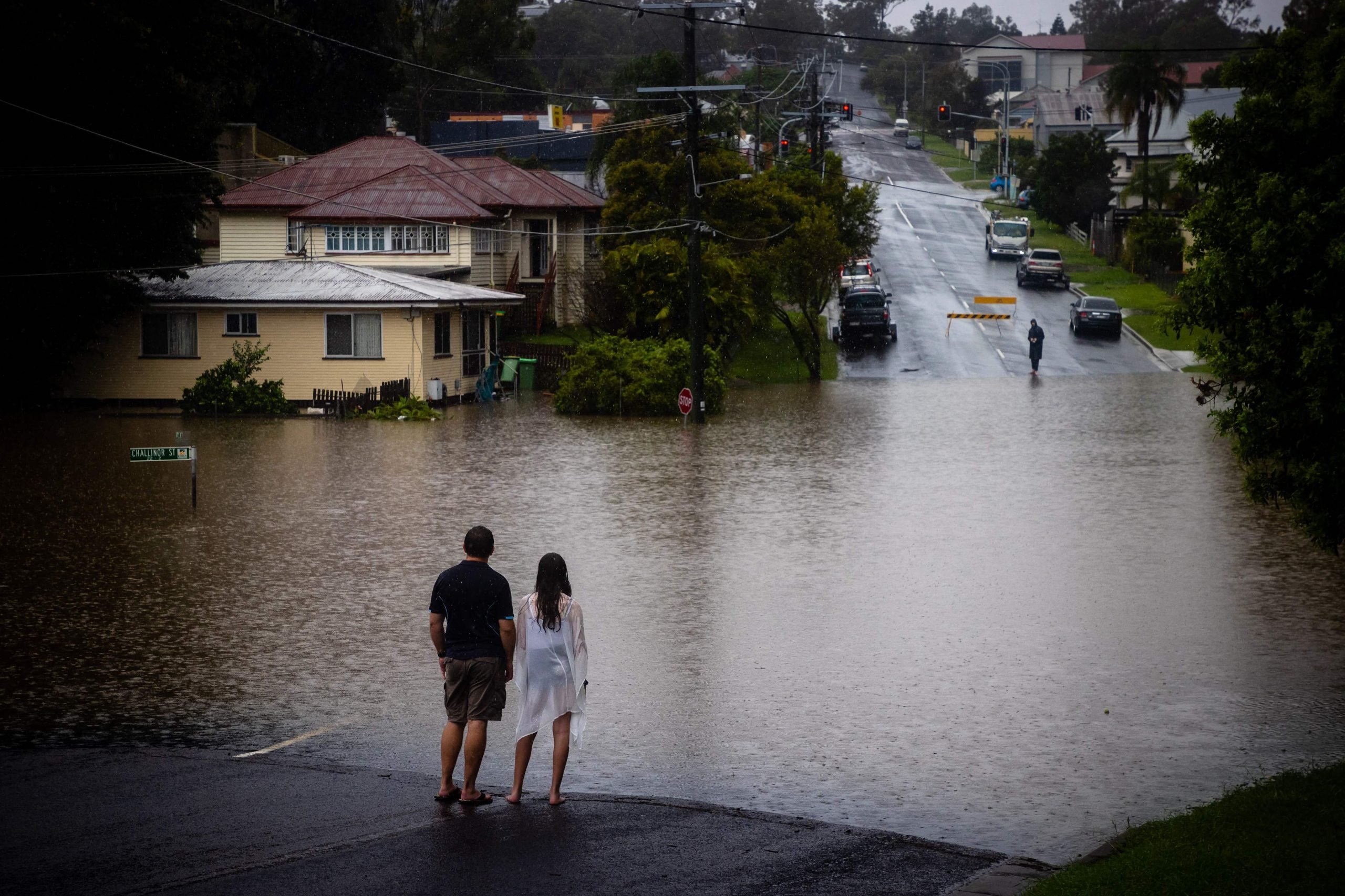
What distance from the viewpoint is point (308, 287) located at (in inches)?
1686

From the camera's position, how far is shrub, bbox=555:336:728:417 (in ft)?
133

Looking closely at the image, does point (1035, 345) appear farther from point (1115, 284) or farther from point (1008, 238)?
point (1008, 238)

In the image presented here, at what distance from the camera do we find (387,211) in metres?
50.9

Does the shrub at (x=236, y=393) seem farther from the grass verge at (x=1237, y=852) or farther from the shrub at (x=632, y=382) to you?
the grass verge at (x=1237, y=852)

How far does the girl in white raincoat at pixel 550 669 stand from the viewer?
8.74 m

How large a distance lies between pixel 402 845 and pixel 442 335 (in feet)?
120

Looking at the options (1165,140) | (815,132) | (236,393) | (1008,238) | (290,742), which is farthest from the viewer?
(1165,140)

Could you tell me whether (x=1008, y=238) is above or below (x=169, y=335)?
above

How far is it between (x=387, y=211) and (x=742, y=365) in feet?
44.4

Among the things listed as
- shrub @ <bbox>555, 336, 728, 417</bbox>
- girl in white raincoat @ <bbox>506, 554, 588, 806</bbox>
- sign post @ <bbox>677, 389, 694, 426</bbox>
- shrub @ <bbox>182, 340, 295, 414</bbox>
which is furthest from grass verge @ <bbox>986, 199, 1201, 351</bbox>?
girl in white raincoat @ <bbox>506, 554, 588, 806</bbox>

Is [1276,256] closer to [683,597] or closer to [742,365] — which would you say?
[683,597]

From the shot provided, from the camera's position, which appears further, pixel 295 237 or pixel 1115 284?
pixel 1115 284

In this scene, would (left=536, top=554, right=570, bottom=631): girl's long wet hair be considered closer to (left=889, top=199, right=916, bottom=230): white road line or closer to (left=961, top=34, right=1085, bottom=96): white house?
(left=889, top=199, right=916, bottom=230): white road line

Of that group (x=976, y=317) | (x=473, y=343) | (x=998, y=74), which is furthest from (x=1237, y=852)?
(x=998, y=74)
